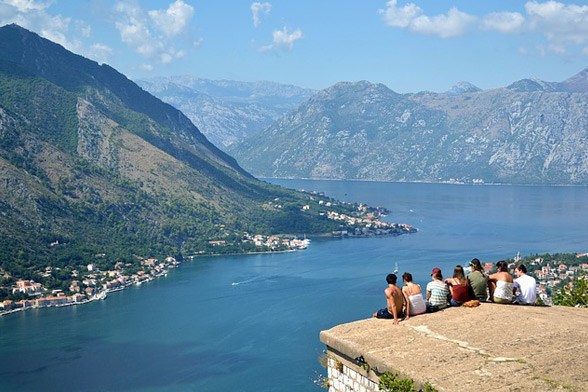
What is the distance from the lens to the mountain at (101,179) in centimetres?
8193

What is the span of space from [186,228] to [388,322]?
94876mm

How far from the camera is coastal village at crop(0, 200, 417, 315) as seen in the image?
63.6m

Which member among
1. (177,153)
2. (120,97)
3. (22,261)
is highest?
(120,97)

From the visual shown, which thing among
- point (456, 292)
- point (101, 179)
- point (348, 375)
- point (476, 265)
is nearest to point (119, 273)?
point (101, 179)

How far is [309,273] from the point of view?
7531cm

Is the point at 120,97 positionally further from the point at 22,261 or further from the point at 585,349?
the point at 585,349

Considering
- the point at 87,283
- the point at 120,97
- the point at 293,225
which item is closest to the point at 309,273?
the point at 87,283

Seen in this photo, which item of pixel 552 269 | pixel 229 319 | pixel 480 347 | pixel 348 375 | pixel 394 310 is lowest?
pixel 229 319

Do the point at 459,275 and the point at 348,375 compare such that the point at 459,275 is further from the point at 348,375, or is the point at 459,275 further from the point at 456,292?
the point at 348,375

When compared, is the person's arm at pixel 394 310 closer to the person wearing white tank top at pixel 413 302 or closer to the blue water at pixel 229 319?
the person wearing white tank top at pixel 413 302

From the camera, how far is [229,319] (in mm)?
56969

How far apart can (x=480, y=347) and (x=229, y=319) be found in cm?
5236

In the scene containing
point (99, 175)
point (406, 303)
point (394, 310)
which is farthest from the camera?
point (99, 175)

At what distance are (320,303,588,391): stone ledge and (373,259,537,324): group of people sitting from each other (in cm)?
22
